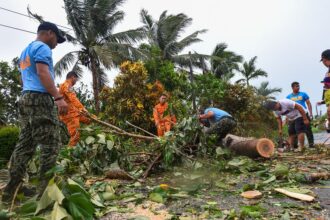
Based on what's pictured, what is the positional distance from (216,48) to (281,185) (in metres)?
24.9

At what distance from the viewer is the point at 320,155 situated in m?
5.57

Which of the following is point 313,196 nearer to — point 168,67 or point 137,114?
point 137,114

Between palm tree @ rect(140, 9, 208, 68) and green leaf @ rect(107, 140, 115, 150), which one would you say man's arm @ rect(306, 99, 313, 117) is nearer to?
green leaf @ rect(107, 140, 115, 150)

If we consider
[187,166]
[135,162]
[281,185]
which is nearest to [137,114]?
[135,162]

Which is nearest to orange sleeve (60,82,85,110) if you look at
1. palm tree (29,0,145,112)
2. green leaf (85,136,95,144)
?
green leaf (85,136,95,144)

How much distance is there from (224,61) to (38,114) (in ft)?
81.6

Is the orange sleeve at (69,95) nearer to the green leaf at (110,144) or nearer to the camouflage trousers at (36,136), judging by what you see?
the green leaf at (110,144)

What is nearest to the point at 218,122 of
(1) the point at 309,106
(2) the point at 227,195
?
(2) the point at 227,195

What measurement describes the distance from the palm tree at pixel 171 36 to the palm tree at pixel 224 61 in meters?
2.94

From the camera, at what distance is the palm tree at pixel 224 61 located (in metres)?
27.6

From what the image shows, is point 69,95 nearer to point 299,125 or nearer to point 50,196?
point 50,196

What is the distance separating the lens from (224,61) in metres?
27.0

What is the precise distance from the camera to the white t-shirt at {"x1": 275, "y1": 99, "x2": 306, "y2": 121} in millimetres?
6319

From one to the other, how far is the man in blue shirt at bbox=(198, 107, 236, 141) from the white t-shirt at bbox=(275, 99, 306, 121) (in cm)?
131
